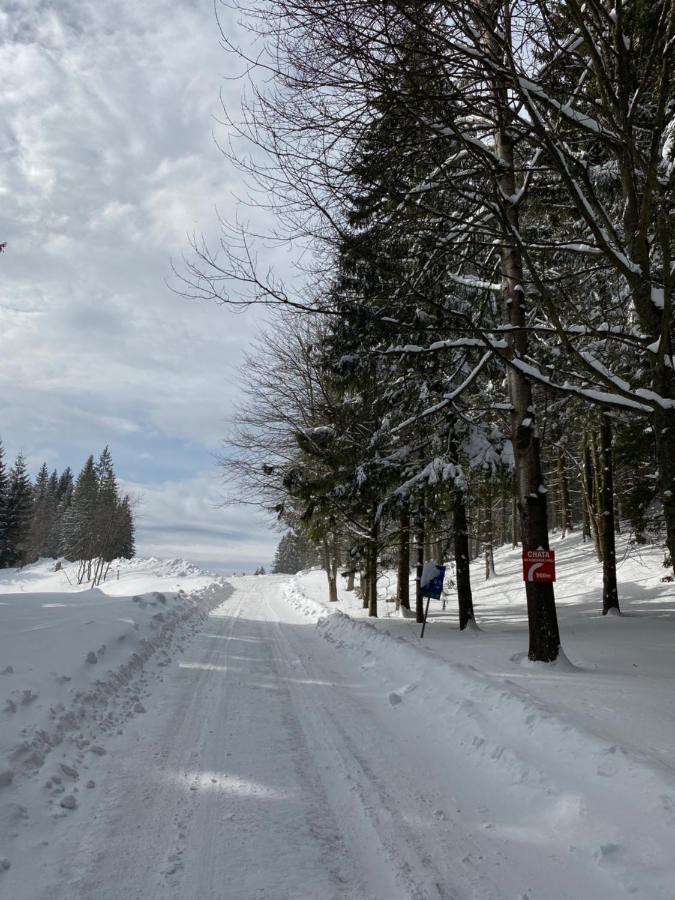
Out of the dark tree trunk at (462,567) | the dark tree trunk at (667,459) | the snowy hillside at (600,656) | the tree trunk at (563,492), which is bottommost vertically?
the snowy hillside at (600,656)

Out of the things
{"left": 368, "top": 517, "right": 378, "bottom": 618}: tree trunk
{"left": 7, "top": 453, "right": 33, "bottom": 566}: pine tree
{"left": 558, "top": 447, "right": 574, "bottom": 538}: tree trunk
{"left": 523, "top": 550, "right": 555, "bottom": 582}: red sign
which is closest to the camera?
{"left": 523, "top": 550, "right": 555, "bottom": 582}: red sign

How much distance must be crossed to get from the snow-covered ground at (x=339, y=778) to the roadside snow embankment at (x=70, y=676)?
0.03 m

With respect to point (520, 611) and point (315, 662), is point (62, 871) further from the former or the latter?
point (520, 611)

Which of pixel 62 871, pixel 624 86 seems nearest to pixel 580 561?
pixel 624 86

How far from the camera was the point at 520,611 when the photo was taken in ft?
57.9

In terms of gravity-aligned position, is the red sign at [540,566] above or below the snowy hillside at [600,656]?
above

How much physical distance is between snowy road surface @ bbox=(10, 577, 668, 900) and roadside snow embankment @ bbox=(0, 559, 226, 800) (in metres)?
0.32

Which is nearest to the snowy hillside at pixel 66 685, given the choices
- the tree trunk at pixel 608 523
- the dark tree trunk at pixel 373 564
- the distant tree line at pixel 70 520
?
the dark tree trunk at pixel 373 564

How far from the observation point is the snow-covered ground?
2.91 m

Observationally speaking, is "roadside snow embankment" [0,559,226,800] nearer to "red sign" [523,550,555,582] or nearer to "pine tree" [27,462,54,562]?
"red sign" [523,550,555,582]

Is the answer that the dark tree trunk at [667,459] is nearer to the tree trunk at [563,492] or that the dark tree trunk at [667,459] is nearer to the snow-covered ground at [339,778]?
the snow-covered ground at [339,778]

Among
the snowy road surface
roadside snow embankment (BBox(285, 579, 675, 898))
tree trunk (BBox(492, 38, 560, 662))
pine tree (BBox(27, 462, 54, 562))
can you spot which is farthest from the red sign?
pine tree (BBox(27, 462, 54, 562))

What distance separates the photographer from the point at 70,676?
19.3 ft

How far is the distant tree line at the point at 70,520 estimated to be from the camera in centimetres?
4041
